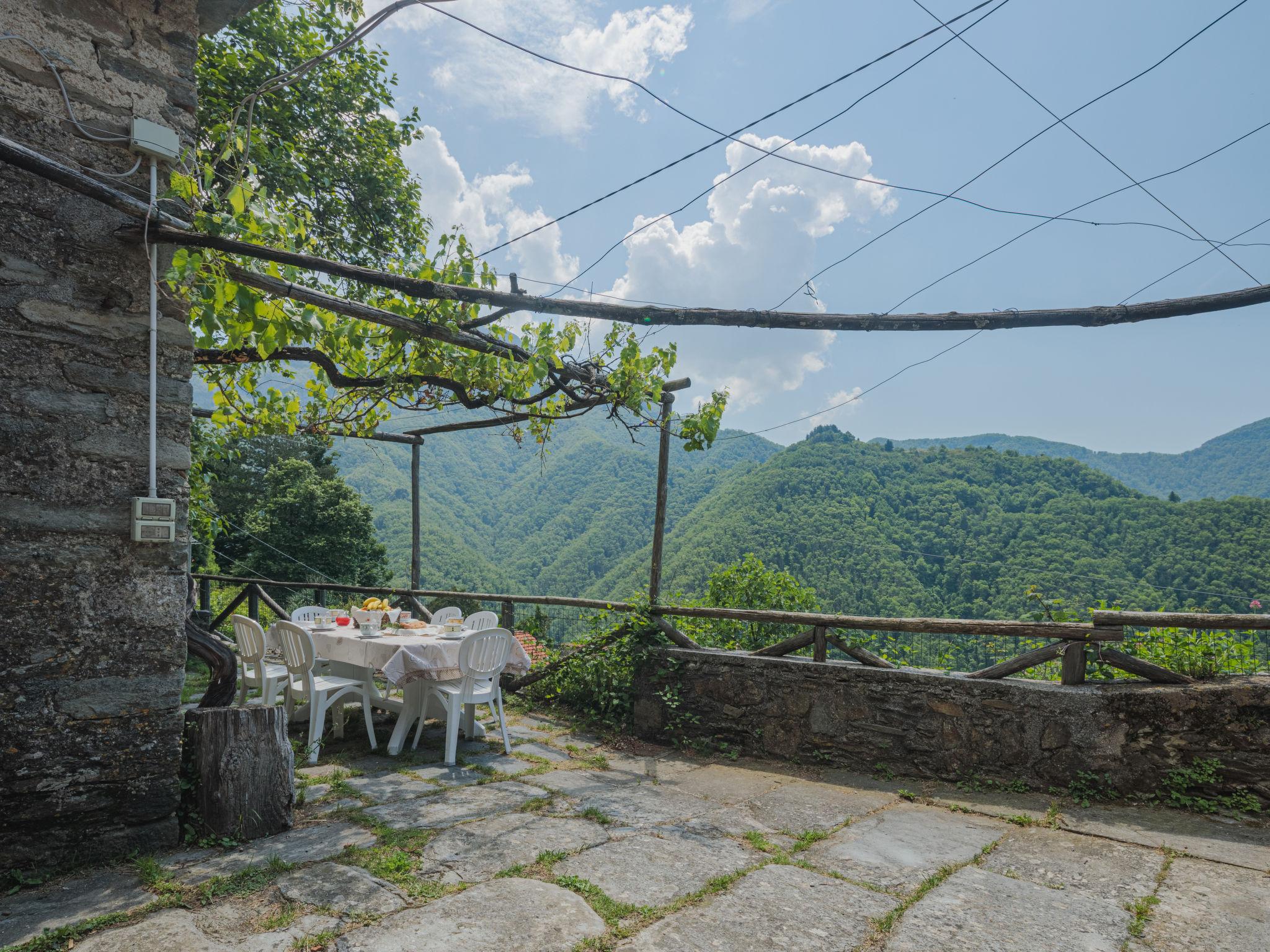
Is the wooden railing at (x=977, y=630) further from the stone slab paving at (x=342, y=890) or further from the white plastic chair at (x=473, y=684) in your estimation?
the stone slab paving at (x=342, y=890)

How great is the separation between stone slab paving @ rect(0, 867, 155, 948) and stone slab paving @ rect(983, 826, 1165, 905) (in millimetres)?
3060

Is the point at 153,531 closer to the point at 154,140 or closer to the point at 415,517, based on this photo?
the point at 154,140

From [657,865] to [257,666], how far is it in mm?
3508

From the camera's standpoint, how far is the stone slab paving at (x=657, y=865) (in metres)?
2.39

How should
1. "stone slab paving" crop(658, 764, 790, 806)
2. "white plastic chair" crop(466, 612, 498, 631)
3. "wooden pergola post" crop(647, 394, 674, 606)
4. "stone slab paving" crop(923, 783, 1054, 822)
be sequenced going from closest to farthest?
"stone slab paving" crop(923, 783, 1054, 822), "stone slab paving" crop(658, 764, 790, 806), "wooden pergola post" crop(647, 394, 674, 606), "white plastic chair" crop(466, 612, 498, 631)

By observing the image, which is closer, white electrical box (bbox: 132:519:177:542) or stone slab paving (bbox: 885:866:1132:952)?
stone slab paving (bbox: 885:866:1132:952)

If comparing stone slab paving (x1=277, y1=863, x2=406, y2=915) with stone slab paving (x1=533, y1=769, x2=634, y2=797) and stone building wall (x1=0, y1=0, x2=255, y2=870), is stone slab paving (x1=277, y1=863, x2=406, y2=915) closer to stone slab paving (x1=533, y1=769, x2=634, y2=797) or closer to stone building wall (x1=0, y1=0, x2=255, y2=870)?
stone building wall (x1=0, y1=0, x2=255, y2=870)

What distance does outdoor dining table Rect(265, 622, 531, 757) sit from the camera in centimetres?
425

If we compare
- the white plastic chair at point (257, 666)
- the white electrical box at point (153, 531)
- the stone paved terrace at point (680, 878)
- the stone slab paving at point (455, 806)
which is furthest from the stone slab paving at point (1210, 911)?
the white plastic chair at point (257, 666)

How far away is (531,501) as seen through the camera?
113 feet

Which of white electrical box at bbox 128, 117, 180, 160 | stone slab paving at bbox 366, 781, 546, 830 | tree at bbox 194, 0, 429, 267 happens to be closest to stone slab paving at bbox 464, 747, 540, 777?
stone slab paving at bbox 366, 781, 546, 830

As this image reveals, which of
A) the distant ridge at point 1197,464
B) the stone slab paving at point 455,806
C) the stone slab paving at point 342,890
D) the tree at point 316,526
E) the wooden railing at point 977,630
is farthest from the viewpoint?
the distant ridge at point 1197,464

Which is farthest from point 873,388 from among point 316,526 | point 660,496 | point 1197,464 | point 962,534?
point 1197,464

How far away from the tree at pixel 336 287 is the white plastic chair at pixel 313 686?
1659mm
